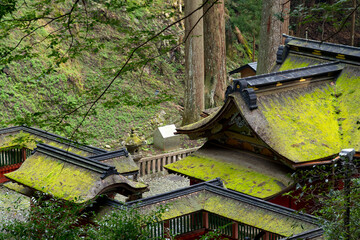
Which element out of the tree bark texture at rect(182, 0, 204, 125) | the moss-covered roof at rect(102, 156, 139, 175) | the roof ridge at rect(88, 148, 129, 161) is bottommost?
the moss-covered roof at rect(102, 156, 139, 175)

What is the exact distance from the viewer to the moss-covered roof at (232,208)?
6680 mm

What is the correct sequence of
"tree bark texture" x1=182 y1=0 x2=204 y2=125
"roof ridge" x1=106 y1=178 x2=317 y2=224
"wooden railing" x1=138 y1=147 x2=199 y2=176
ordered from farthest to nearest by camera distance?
"tree bark texture" x1=182 y1=0 x2=204 y2=125
"wooden railing" x1=138 y1=147 x2=199 y2=176
"roof ridge" x1=106 y1=178 x2=317 y2=224

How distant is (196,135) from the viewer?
1033cm

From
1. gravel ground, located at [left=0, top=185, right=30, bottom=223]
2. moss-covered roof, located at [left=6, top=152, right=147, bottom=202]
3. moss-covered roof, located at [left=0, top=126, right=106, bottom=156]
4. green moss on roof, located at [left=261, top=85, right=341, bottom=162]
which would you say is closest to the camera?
moss-covered roof, located at [left=6, top=152, right=147, bottom=202]

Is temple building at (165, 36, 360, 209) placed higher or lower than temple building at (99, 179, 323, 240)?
higher

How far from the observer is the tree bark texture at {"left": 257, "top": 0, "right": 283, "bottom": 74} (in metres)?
15.2

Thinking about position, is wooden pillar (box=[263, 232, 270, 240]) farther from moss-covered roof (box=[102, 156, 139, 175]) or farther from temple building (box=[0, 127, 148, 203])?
moss-covered roof (box=[102, 156, 139, 175])

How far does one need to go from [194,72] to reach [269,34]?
147 inches

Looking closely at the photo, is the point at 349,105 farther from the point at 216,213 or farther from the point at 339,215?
the point at 339,215

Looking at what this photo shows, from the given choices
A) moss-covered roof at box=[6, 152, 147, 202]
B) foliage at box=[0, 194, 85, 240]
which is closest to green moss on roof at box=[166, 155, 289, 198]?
moss-covered roof at box=[6, 152, 147, 202]

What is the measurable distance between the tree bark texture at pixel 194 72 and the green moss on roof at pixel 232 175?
27.6ft

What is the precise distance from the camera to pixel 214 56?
19812 mm

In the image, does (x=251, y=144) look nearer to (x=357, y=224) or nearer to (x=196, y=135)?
(x=196, y=135)

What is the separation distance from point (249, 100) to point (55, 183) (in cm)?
391
